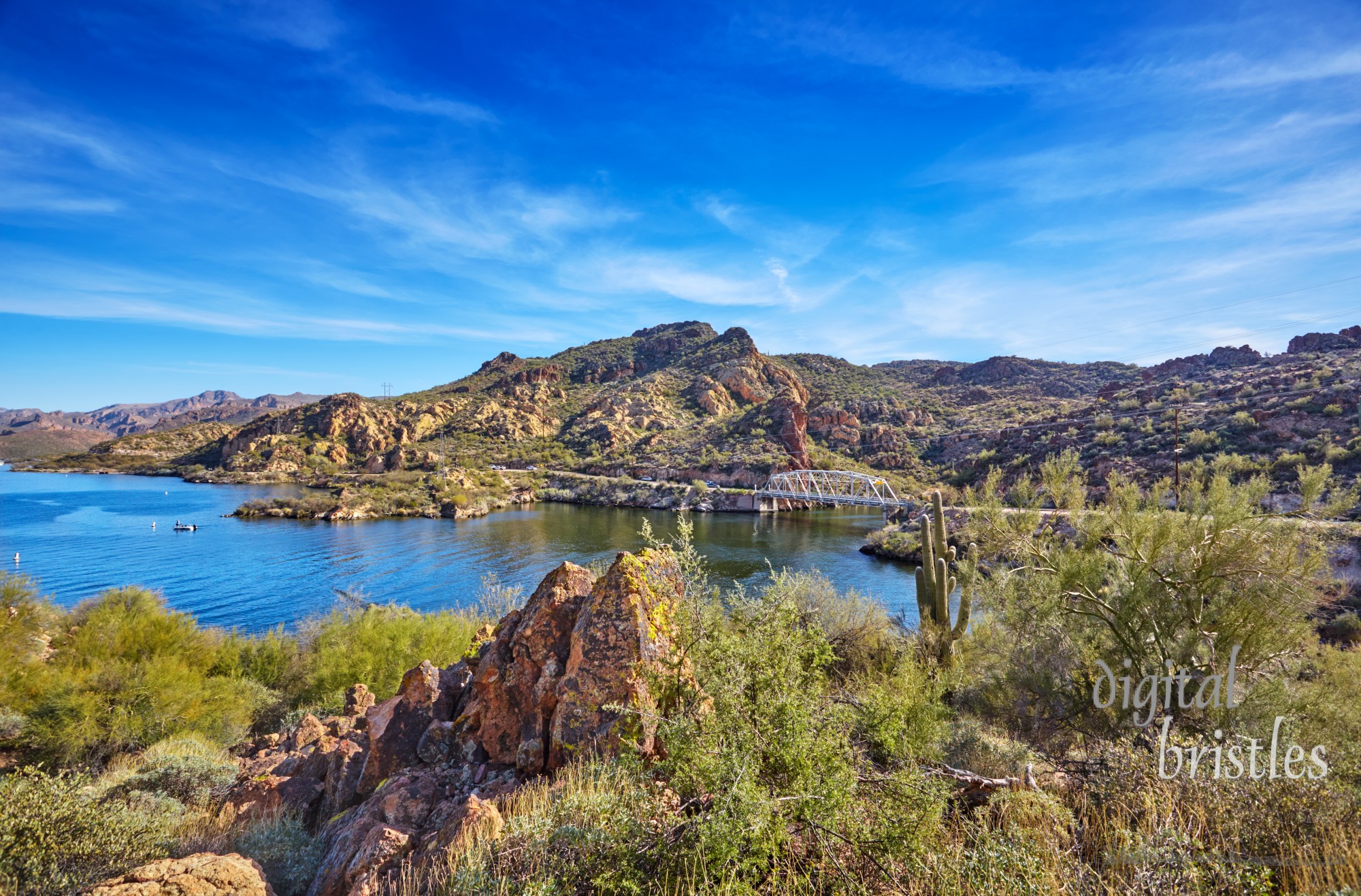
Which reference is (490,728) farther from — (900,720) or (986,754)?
(986,754)

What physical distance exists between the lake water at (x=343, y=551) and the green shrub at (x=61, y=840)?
20.6 m

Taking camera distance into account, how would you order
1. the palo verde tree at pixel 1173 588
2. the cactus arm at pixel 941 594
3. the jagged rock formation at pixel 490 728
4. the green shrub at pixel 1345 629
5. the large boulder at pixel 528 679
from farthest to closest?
the green shrub at pixel 1345 629 < the cactus arm at pixel 941 594 < the palo verde tree at pixel 1173 588 < the large boulder at pixel 528 679 < the jagged rock formation at pixel 490 728

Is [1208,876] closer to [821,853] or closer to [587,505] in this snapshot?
[821,853]

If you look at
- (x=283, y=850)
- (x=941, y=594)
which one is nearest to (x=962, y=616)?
(x=941, y=594)

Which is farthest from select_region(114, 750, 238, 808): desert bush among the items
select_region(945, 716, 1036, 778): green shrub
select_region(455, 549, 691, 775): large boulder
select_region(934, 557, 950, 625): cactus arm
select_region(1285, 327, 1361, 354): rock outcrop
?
select_region(1285, 327, 1361, 354): rock outcrop

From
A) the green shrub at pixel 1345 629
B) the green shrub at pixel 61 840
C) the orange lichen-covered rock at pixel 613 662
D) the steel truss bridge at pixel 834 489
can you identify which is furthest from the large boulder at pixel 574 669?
the steel truss bridge at pixel 834 489

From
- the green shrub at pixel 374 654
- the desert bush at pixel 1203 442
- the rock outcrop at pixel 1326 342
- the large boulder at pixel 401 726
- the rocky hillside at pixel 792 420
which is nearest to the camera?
the large boulder at pixel 401 726

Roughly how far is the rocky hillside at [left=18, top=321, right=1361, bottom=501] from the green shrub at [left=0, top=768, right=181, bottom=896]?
52.1 ft

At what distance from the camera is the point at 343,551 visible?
3747cm

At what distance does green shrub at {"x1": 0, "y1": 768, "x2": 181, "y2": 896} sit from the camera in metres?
3.49

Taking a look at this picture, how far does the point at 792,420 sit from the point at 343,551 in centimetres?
5755

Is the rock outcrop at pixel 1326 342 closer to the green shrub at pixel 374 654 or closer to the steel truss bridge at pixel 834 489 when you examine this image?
the steel truss bridge at pixel 834 489

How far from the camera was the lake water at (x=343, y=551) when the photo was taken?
26.8m

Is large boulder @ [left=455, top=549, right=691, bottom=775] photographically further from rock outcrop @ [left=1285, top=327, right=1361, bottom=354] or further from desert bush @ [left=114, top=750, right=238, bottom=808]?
rock outcrop @ [left=1285, top=327, right=1361, bottom=354]
